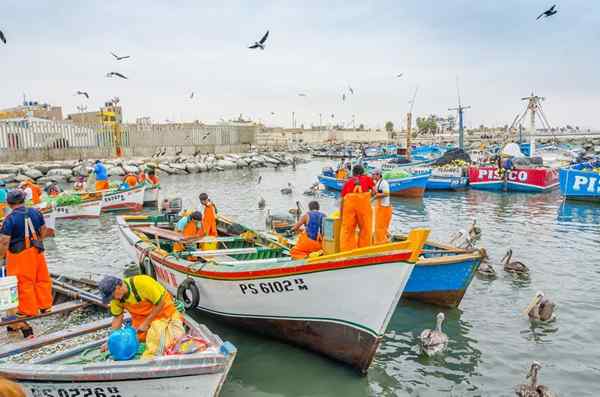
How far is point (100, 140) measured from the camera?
165 ft

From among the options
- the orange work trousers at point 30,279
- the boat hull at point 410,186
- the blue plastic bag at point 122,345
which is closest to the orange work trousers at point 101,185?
the orange work trousers at point 30,279

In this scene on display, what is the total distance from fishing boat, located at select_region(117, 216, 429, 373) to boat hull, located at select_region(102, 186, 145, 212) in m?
13.3

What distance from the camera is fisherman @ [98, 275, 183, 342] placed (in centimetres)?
568

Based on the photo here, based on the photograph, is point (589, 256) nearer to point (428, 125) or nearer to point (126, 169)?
point (126, 169)

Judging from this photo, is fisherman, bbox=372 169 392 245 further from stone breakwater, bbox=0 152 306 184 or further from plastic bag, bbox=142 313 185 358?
stone breakwater, bbox=0 152 306 184

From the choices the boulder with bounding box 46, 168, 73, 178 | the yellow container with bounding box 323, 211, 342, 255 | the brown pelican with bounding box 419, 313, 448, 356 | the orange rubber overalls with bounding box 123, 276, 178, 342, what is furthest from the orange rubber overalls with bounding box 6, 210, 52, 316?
the boulder with bounding box 46, 168, 73, 178

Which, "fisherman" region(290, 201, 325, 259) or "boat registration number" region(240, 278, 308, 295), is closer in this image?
"boat registration number" region(240, 278, 308, 295)

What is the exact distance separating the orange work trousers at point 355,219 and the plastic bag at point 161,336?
3075 mm

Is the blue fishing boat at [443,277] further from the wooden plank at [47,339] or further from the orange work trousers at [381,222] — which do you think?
the wooden plank at [47,339]

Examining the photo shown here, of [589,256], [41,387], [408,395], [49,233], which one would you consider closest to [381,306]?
[408,395]

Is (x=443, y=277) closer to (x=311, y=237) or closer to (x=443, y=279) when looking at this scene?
(x=443, y=279)

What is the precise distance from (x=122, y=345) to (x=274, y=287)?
2697mm

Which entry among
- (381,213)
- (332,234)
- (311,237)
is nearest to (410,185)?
(381,213)

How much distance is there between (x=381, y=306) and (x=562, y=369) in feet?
10.9
